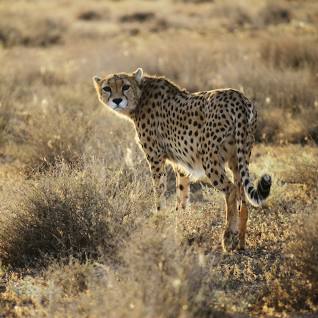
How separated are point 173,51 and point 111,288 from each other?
9.81m

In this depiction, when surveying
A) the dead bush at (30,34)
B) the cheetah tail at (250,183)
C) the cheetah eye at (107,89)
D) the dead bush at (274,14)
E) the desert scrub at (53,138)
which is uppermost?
the cheetah eye at (107,89)

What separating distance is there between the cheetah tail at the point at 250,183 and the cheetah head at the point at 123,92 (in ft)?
3.75

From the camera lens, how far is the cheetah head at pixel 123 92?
6066 millimetres

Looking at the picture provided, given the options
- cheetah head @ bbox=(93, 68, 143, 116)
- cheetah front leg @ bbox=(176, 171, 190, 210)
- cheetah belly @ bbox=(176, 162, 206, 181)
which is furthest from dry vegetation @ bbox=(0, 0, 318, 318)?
cheetah head @ bbox=(93, 68, 143, 116)

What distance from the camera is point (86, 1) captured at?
29.8 meters

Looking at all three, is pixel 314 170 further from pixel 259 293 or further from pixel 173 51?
pixel 173 51

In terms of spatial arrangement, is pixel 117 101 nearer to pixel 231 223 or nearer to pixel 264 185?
pixel 231 223

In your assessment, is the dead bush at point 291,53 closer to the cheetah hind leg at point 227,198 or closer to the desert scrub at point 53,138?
the desert scrub at point 53,138

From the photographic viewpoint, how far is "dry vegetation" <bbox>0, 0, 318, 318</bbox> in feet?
13.1

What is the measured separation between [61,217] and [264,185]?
4.48 feet

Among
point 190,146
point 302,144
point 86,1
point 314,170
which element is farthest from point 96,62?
point 86,1

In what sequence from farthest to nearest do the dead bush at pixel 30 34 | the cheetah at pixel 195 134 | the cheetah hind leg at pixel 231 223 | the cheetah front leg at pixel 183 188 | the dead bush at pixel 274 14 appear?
the dead bush at pixel 274 14 < the dead bush at pixel 30 34 < the cheetah front leg at pixel 183 188 < the cheetah hind leg at pixel 231 223 < the cheetah at pixel 195 134

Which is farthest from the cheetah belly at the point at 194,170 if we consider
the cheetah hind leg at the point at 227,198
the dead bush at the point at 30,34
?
the dead bush at the point at 30,34

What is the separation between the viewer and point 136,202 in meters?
5.31
